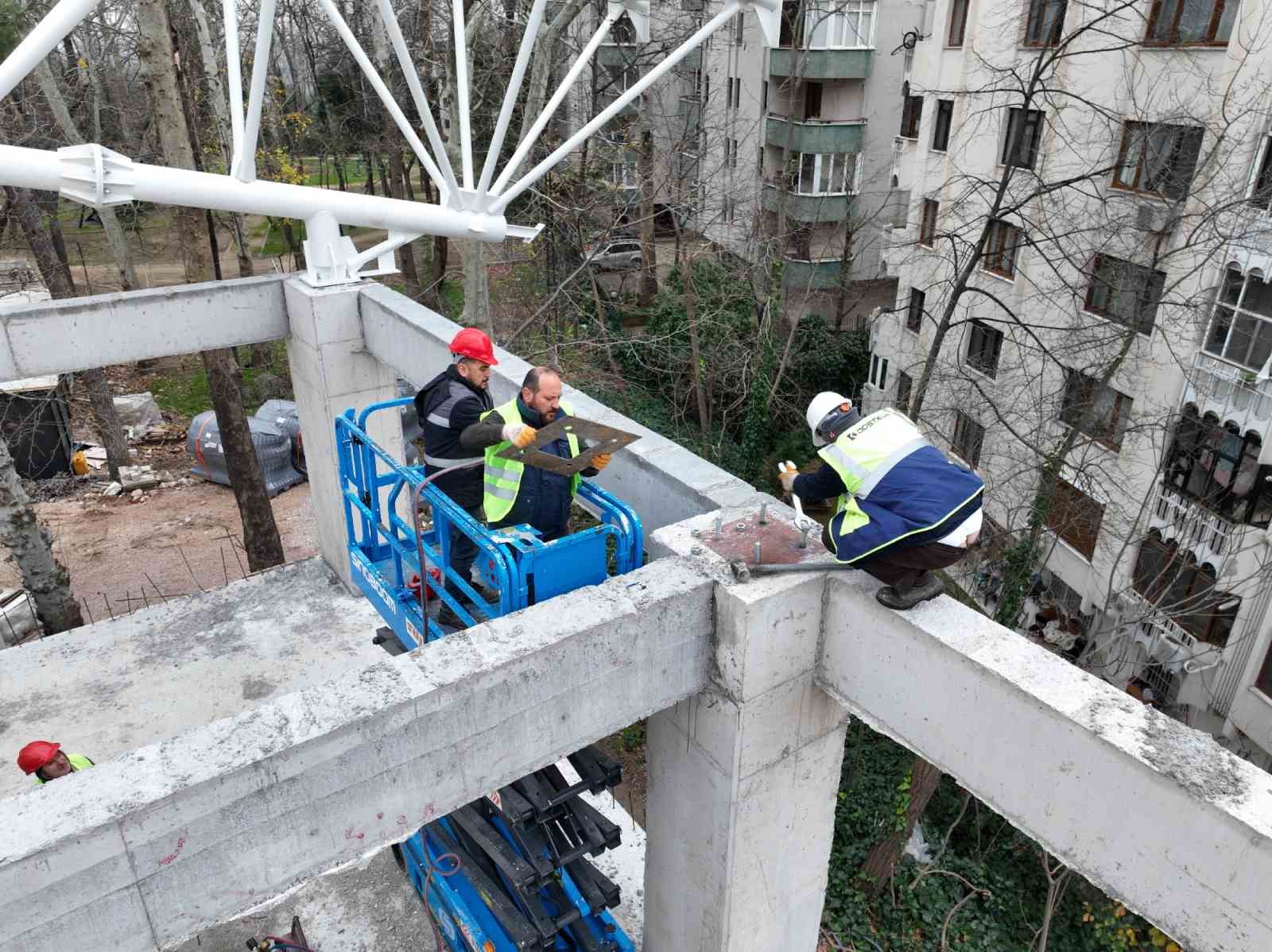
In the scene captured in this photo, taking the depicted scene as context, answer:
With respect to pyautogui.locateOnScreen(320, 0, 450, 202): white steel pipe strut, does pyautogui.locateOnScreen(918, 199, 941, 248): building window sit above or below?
below

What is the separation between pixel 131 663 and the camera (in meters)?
9.69

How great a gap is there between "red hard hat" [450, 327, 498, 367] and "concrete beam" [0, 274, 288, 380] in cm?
520

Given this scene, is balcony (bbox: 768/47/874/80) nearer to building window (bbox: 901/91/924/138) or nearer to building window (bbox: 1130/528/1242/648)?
building window (bbox: 901/91/924/138)

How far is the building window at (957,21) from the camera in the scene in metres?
19.9

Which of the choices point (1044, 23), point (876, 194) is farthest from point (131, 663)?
point (876, 194)

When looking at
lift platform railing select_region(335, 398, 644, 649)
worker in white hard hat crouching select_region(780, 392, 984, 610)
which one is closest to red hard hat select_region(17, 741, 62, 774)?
lift platform railing select_region(335, 398, 644, 649)

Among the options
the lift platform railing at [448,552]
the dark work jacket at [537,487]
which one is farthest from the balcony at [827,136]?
the dark work jacket at [537,487]

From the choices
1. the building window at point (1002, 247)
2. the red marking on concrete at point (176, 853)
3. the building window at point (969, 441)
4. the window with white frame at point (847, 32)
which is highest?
the window with white frame at point (847, 32)

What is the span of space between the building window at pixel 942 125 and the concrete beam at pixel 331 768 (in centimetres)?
1938

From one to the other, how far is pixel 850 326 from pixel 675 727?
2904 centimetres

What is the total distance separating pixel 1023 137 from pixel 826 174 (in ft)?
36.3

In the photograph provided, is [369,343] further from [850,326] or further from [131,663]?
[850,326]

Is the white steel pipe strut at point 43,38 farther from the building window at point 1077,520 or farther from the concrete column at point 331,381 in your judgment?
the building window at point 1077,520

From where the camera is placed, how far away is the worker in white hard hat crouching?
457cm
